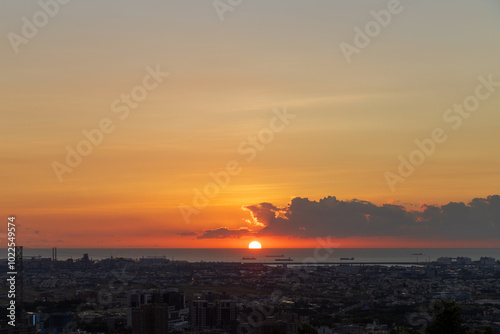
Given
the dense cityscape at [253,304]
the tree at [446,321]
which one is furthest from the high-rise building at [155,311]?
the tree at [446,321]

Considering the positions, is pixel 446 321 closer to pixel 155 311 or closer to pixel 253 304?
pixel 155 311

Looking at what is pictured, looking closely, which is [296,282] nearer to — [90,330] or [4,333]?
[90,330]

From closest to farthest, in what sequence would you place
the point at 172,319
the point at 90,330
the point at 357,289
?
the point at 90,330
the point at 172,319
the point at 357,289

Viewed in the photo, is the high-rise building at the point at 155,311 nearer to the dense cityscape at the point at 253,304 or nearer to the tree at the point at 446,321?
the dense cityscape at the point at 253,304

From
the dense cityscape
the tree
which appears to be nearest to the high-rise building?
the dense cityscape

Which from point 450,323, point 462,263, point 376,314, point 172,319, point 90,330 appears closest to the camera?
point 450,323

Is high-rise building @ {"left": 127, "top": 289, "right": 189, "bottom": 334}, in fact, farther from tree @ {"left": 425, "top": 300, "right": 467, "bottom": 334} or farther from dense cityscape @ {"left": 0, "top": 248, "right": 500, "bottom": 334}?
tree @ {"left": 425, "top": 300, "right": 467, "bottom": 334}

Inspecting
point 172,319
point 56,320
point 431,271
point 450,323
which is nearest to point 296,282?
point 431,271
